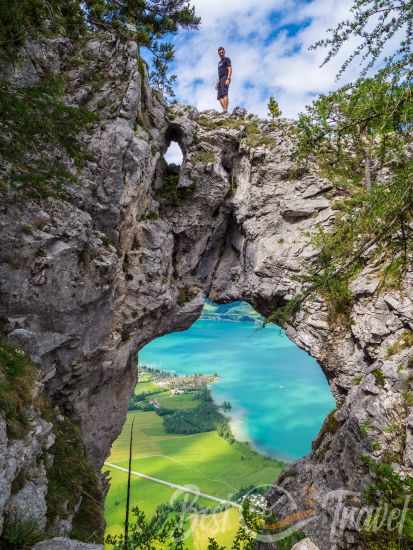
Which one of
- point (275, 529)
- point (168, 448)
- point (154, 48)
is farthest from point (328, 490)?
point (168, 448)

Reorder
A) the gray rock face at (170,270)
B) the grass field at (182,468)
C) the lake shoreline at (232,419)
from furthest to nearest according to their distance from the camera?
1. the lake shoreline at (232,419)
2. the grass field at (182,468)
3. the gray rock face at (170,270)

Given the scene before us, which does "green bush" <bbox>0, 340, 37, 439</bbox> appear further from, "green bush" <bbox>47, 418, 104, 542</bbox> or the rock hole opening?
the rock hole opening

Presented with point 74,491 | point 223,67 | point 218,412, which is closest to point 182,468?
point 218,412

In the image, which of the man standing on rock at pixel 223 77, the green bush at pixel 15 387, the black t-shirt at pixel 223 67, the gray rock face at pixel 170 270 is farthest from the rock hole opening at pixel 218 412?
the black t-shirt at pixel 223 67

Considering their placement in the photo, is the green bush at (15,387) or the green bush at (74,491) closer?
the green bush at (15,387)

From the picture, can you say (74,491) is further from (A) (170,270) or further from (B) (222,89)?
(B) (222,89)

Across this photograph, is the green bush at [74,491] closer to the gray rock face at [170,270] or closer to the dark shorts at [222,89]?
the gray rock face at [170,270]

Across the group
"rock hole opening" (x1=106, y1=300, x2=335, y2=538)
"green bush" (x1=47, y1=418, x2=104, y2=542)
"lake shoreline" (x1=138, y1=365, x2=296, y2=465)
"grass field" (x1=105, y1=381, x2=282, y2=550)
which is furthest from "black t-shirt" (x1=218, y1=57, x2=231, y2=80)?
"lake shoreline" (x1=138, y1=365, x2=296, y2=465)
